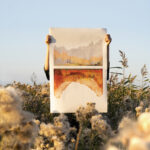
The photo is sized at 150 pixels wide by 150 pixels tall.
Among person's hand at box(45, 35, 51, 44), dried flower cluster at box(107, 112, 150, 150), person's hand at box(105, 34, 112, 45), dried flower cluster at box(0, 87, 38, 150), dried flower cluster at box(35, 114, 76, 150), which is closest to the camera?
dried flower cluster at box(107, 112, 150, 150)

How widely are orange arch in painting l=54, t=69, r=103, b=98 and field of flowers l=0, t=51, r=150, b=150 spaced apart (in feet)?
1.71

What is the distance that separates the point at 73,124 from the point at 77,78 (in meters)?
0.96

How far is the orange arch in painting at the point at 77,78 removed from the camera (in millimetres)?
5258

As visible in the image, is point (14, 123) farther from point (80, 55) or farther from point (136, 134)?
point (80, 55)

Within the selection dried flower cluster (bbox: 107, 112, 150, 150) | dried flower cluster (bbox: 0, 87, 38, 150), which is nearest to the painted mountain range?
dried flower cluster (bbox: 0, 87, 38, 150)

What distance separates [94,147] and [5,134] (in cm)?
260

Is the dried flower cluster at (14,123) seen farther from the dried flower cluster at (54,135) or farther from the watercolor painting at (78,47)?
the watercolor painting at (78,47)

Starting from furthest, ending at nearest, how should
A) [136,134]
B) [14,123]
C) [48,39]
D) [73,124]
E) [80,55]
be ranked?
1. [73,124]
2. [80,55]
3. [48,39]
4. [14,123]
5. [136,134]

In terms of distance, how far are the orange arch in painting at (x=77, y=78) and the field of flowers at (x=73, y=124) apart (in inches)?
20.6

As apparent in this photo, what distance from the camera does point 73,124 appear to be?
19.0 ft

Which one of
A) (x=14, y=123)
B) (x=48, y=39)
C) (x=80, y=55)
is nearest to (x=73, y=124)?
(x=80, y=55)

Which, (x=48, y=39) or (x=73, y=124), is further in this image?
(x=73, y=124)

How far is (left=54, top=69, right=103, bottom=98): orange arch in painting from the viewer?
526cm

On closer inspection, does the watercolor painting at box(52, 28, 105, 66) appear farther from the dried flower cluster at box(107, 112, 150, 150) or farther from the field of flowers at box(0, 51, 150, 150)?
the dried flower cluster at box(107, 112, 150, 150)
